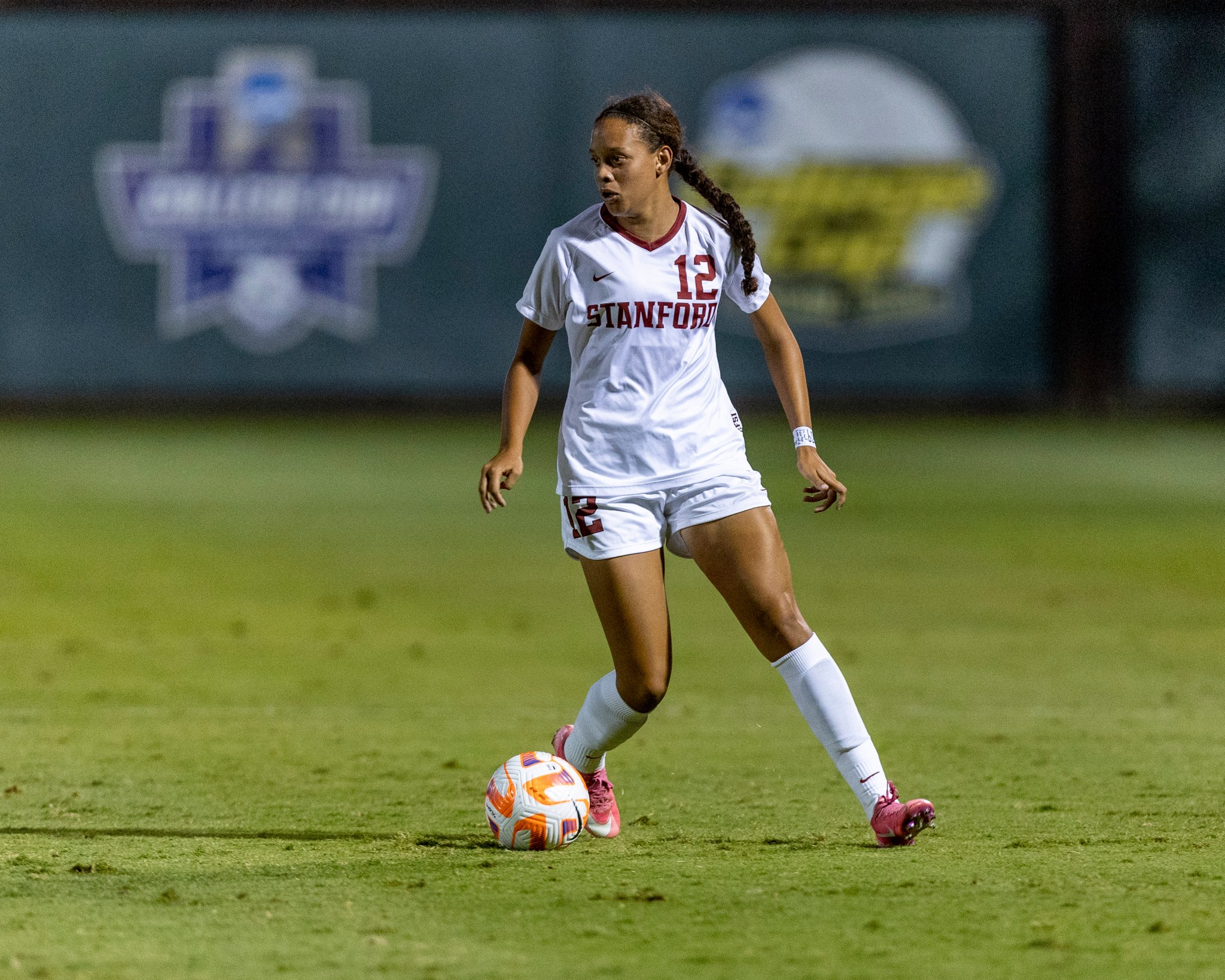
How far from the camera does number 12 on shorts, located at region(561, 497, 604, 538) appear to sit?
18.1 ft

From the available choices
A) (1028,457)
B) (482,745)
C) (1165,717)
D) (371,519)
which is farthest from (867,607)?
(1028,457)

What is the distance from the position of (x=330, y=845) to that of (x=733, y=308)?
1861cm

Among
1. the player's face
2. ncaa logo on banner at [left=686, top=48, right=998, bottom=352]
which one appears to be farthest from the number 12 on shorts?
ncaa logo on banner at [left=686, top=48, right=998, bottom=352]

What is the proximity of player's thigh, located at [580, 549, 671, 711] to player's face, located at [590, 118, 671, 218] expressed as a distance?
40.1 inches

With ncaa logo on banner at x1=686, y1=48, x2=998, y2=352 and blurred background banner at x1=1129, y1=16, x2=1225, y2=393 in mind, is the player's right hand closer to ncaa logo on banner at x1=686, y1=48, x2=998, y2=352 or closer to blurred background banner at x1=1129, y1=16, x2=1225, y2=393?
ncaa logo on banner at x1=686, y1=48, x2=998, y2=352

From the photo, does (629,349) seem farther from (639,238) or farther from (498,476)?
(498,476)

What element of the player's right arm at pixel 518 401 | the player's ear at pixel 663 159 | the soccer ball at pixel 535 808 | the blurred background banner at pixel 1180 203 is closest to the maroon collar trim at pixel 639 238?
the player's ear at pixel 663 159

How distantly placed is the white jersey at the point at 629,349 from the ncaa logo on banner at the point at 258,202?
20311 millimetres

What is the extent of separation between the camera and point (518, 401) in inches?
223

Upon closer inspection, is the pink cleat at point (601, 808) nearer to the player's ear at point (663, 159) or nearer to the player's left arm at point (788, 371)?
the player's left arm at point (788, 371)

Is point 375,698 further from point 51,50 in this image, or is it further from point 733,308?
point 51,50

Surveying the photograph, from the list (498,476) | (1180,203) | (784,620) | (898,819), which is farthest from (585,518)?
(1180,203)

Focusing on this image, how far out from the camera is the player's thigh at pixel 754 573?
5492mm

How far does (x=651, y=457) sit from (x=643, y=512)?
0.54ft
